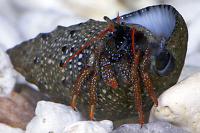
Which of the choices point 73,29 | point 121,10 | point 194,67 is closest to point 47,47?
point 73,29

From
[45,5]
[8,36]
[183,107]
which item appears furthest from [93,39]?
[45,5]

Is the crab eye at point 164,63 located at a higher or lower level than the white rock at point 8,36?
lower

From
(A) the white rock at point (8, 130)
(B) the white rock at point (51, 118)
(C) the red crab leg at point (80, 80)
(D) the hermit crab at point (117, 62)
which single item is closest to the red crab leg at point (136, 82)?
(D) the hermit crab at point (117, 62)

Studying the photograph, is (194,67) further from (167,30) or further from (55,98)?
(55,98)

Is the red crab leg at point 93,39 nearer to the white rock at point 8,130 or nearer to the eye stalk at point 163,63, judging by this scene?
the eye stalk at point 163,63

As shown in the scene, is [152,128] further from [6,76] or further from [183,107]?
[6,76]

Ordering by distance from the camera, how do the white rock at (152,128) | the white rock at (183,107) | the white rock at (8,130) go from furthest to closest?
the white rock at (8,130)
the white rock at (183,107)
the white rock at (152,128)

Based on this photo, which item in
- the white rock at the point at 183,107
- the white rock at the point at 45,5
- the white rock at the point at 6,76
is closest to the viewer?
the white rock at the point at 183,107

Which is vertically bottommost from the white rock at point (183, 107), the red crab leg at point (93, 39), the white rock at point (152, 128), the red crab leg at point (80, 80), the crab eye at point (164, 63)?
the white rock at point (152, 128)

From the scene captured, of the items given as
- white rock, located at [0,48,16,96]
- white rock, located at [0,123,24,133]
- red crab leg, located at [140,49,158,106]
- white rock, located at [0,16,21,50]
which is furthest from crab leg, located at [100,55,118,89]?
white rock, located at [0,16,21,50]
